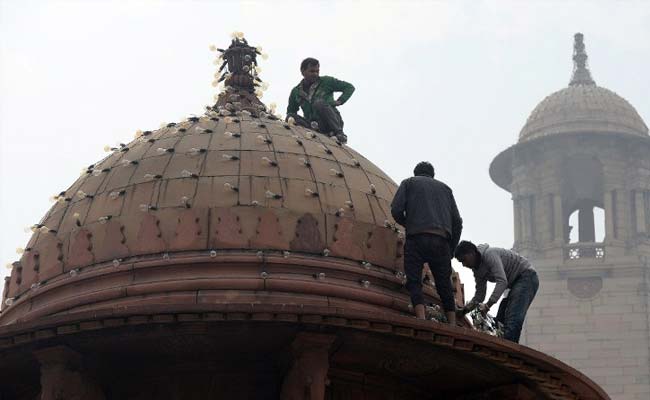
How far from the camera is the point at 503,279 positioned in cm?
2961

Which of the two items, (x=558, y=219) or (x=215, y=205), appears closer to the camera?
(x=215, y=205)

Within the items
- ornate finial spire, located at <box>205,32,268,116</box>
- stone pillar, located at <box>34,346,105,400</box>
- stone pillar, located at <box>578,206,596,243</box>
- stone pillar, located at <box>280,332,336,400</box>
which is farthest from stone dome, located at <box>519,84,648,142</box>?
stone pillar, located at <box>34,346,105,400</box>

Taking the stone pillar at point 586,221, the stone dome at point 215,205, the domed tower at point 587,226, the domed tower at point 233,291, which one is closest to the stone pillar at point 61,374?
the domed tower at point 233,291

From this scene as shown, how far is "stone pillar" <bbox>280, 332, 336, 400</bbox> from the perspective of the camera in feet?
90.1

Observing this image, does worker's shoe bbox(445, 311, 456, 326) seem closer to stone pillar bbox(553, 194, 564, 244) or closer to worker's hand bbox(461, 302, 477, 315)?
worker's hand bbox(461, 302, 477, 315)

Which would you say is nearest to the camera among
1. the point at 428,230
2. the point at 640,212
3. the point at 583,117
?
the point at 428,230

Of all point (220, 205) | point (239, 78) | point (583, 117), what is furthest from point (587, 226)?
point (220, 205)

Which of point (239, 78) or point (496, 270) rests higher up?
point (239, 78)

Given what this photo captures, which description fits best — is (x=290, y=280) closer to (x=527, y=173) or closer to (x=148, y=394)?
(x=148, y=394)

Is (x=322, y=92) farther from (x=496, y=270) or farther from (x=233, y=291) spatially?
(x=496, y=270)

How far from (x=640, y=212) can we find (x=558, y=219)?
4198 millimetres

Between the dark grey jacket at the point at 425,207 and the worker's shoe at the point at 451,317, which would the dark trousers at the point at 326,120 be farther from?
the worker's shoe at the point at 451,317

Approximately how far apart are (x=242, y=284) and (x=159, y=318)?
351cm

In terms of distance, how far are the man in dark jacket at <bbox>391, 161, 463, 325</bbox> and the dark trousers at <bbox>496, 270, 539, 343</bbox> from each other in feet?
3.03
